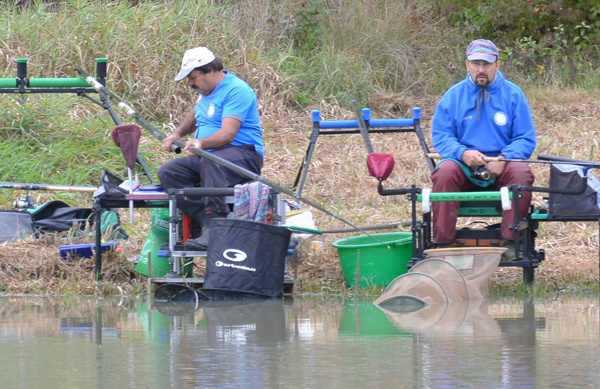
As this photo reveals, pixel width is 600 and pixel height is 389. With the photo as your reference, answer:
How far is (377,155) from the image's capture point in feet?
24.3

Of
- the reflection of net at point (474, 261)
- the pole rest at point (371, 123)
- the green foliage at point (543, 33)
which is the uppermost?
the green foliage at point (543, 33)

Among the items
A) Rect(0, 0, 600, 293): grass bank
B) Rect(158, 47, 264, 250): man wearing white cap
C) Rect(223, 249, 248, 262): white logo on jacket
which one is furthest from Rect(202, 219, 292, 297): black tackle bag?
Rect(0, 0, 600, 293): grass bank

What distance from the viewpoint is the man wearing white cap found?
7.79 meters

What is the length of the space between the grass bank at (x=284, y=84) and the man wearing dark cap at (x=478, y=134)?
1.23 m

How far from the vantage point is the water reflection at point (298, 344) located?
4.66 meters

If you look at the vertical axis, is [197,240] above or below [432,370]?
above

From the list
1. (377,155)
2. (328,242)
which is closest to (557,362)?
(377,155)

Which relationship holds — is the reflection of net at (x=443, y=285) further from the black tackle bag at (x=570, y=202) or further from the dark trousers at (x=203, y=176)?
the dark trousers at (x=203, y=176)

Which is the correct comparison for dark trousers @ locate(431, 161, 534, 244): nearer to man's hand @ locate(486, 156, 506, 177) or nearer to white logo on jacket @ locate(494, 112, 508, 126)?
man's hand @ locate(486, 156, 506, 177)

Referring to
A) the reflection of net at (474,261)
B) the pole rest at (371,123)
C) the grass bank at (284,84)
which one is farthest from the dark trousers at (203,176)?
the reflection of net at (474,261)

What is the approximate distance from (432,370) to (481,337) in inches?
36.3

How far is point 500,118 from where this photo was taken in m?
7.71

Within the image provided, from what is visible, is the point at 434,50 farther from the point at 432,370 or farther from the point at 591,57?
the point at 432,370

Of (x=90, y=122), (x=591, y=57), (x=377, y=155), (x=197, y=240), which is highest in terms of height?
(x=591, y=57)
